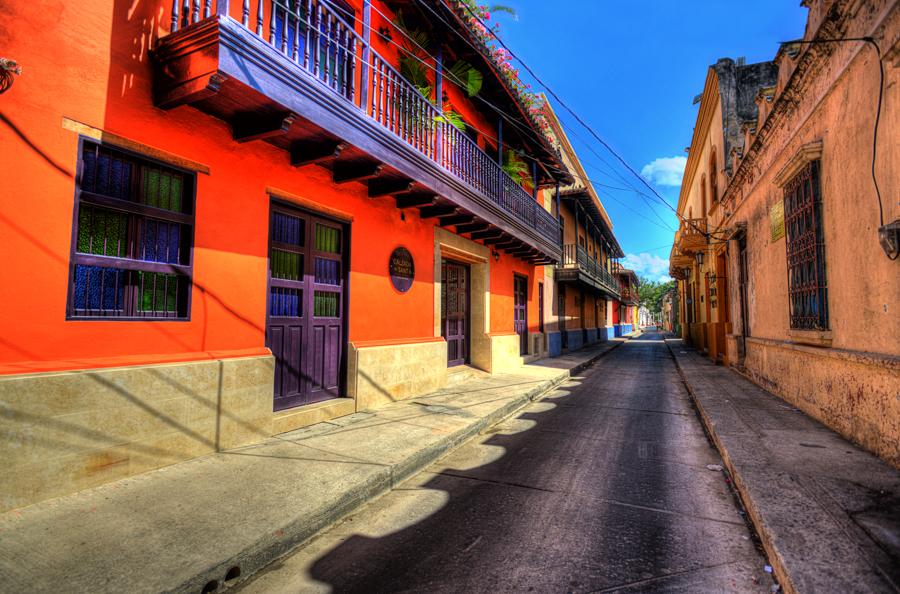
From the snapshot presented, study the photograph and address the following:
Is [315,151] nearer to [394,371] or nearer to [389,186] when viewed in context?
[389,186]

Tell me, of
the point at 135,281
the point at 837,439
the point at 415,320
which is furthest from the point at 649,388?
the point at 135,281

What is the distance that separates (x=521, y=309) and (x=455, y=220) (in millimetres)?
5811

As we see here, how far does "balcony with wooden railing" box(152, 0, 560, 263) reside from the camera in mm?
3805

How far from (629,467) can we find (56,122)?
5.91 meters

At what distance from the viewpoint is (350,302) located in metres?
6.35

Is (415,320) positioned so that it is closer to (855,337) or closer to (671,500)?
(671,500)

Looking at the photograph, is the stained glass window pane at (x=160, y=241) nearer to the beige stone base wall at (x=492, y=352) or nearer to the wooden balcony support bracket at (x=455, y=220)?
the wooden balcony support bracket at (x=455, y=220)

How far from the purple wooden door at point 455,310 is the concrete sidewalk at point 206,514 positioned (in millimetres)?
4837

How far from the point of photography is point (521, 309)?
1388 cm

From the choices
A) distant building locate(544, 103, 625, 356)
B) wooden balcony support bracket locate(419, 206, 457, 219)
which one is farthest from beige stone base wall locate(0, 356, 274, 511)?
distant building locate(544, 103, 625, 356)

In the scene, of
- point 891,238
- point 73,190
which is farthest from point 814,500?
point 73,190

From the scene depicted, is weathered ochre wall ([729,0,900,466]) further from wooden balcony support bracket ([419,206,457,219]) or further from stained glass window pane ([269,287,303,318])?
stained glass window pane ([269,287,303,318])

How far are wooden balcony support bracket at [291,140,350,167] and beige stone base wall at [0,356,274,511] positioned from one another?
245 cm

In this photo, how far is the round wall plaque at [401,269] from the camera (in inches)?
289
